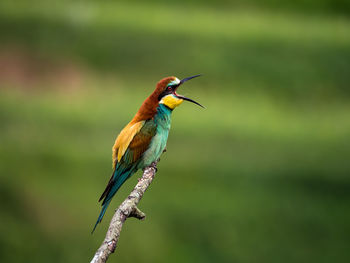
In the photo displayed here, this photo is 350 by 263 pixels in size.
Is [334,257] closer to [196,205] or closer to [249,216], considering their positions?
[249,216]

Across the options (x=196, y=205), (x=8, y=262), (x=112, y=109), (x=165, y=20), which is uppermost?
(x=165, y=20)

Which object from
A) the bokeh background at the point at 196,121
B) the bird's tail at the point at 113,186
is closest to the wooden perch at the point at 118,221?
the bird's tail at the point at 113,186

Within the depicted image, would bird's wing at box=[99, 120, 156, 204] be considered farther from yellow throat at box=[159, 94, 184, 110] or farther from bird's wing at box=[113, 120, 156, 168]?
yellow throat at box=[159, 94, 184, 110]

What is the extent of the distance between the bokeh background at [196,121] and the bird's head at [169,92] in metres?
1.48

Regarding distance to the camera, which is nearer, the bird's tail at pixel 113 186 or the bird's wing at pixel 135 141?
the bird's tail at pixel 113 186

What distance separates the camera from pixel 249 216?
3404mm

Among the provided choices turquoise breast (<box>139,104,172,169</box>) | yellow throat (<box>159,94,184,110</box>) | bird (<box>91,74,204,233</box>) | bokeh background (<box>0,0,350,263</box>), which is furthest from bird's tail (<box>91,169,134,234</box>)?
bokeh background (<box>0,0,350,263</box>)

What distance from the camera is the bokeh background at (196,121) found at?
323 centimetres

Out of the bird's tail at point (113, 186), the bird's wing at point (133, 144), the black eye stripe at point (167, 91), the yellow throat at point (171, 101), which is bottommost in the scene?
the bird's tail at point (113, 186)

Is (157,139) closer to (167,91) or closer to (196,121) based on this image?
(167,91)

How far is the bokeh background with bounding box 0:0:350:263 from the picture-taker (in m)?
3.23

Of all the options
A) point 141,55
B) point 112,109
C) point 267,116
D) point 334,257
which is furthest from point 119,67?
point 334,257

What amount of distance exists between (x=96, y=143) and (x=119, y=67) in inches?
45.5

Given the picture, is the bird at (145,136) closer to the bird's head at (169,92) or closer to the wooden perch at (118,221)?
the bird's head at (169,92)
